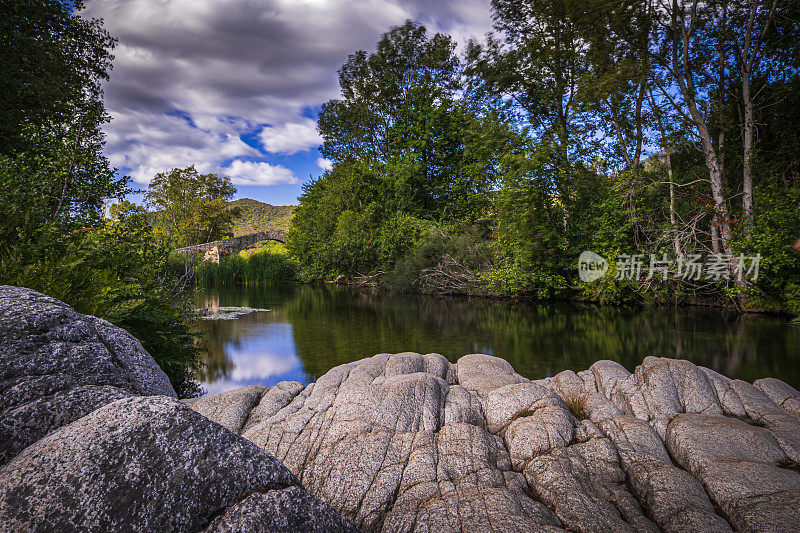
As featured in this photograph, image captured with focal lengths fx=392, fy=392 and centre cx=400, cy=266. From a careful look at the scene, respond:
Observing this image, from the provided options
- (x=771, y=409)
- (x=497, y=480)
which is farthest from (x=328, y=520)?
(x=771, y=409)

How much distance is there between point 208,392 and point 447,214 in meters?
22.2

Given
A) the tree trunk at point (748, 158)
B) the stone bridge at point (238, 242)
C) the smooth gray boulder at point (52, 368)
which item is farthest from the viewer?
the stone bridge at point (238, 242)

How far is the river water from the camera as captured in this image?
792cm

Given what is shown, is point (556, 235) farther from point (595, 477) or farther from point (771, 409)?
point (595, 477)

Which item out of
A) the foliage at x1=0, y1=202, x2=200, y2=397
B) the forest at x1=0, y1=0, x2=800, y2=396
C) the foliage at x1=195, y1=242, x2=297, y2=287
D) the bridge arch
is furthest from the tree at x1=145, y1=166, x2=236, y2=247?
the foliage at x1=0, y1=202, x2=200, y2=397

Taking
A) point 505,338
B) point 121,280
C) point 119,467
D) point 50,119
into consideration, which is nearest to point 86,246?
point 121,280

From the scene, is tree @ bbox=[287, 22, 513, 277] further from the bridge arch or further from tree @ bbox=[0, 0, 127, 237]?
tree @ bbox=[0, 0, 127, 237]

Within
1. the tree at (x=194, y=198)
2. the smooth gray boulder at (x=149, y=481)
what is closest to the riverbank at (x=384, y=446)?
the smooth gray boulder at (x=149, y=481)

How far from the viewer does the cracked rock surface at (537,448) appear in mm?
2844

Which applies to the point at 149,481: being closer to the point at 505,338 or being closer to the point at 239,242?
the point at 505,338

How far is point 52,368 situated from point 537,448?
11.9 ft

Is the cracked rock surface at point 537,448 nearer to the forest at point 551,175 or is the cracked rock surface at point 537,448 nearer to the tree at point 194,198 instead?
the forest at point 551,175

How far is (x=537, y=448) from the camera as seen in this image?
3.65m

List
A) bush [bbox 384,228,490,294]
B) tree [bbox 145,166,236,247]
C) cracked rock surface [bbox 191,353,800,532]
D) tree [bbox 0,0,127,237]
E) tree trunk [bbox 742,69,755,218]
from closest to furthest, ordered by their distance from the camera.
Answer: cracked rock surface [bbox 191,353,800,532] < tree [bbox 0,0,127,237] < tree trunk [bbox 742,69,755,218] < bush [bbox 384,228,490,294] < tree [bbox 145,166,236,247]
